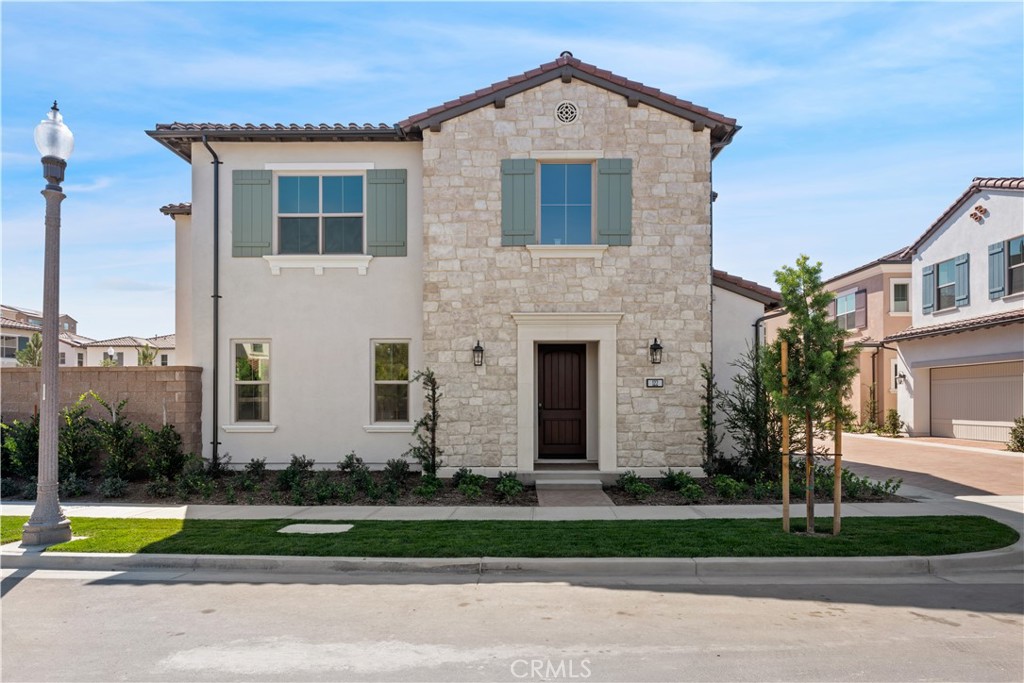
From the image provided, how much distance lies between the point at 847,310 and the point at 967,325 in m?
10.7

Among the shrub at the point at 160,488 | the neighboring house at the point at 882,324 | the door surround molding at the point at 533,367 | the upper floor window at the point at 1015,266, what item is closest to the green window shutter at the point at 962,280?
the upper floor window at the point at 1015,266

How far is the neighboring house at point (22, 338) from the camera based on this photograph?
4225 cm

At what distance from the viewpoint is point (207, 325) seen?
14281 millimetres

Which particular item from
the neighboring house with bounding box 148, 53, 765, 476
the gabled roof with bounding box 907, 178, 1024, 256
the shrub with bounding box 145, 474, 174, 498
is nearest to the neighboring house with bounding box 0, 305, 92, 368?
the shrub with bounding box 145, 474, 174, 498

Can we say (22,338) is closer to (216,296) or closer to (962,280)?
(216,296)

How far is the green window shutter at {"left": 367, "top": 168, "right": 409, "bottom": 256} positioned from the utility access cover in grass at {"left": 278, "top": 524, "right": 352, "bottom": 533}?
→ 20.1 ft

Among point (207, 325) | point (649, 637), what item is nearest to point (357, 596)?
point (649, 637)

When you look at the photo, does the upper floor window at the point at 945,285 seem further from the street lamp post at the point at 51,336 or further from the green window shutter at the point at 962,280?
the street lamp post at the point at 51,336

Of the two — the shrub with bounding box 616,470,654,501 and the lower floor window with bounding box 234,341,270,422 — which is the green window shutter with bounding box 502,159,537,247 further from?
the lower floor window with bounding box 234,341,270,422

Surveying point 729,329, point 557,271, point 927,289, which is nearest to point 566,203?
point 557,271

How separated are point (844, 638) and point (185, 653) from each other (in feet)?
17.0

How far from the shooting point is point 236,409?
47.1 ft

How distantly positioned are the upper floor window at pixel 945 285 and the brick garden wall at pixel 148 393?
2318 centimetres

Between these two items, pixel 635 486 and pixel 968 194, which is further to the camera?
pixel 968 194
